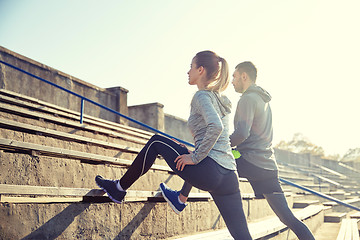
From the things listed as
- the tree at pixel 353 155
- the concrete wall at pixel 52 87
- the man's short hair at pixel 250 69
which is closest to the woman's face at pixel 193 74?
the man's short hair at pixel 250 69

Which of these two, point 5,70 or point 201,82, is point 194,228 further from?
point 5,70

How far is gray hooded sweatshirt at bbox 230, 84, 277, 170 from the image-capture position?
2818mm

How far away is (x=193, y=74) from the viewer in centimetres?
228

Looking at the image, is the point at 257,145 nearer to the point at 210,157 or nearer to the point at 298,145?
the point at 210,157

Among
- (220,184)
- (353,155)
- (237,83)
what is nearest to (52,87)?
(237,83)

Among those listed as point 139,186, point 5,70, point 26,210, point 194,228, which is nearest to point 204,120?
point 26,210

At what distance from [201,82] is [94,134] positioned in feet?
9.33

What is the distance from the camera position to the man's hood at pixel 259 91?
2.96 m

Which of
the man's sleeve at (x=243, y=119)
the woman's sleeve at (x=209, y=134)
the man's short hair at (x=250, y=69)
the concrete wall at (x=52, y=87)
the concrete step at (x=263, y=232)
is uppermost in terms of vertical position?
the concrete wall at (x=52, y=87)

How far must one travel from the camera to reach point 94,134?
4.76m

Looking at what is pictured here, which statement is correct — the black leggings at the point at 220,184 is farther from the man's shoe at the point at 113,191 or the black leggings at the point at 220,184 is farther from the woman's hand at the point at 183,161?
the man's shoe at the point at 113,191

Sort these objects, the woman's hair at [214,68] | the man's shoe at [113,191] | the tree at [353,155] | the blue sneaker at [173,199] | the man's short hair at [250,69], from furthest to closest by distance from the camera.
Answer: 1. the tree at [353,155]
2. the man's short hair at [250,69]
3. the blue sneaker at [173,199]
4. the man's shoe at [113,191]
5. the woman's hair at [214,68]

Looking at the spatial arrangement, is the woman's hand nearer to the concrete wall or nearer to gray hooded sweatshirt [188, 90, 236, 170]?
gray hooded sweatshirt [188, 90, 236, 170]

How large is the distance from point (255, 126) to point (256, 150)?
0.65 feet
